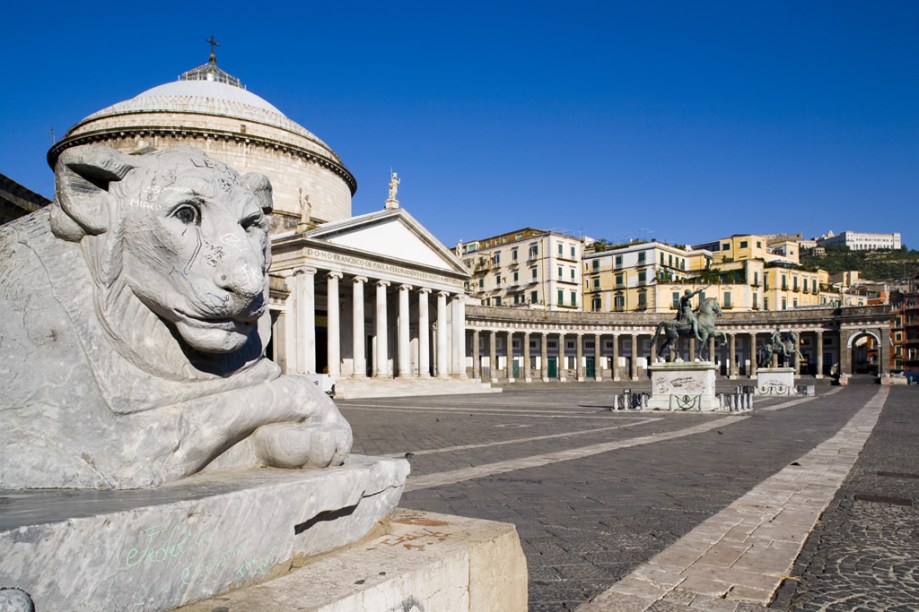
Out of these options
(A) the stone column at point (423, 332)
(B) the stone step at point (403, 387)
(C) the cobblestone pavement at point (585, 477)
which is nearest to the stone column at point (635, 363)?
(B) the stone step at point (403, 387)

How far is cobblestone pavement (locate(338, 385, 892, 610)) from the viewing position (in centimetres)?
472

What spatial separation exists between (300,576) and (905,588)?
4.05 m

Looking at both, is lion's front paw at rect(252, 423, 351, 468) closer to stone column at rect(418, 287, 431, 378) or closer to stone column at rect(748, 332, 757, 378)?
stone column at rect(418, 287, 431, 378)

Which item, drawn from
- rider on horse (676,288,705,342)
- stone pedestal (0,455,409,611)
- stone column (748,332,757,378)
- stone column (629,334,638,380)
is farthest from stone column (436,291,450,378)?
stone pedestal (0,455,409,611)

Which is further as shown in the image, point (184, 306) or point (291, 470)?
point (291, 470)

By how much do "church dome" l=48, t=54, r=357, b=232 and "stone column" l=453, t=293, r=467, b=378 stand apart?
11.6 m

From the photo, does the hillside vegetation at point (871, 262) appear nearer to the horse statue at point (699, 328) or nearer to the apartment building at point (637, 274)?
the apartment building at point (637, 274)

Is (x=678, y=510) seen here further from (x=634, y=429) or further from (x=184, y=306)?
(x=634, y=429)

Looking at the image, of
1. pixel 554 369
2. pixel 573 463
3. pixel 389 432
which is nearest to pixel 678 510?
pixel 573 463

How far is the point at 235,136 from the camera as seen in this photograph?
43.0m

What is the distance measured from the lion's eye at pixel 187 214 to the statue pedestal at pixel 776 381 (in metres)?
37.7

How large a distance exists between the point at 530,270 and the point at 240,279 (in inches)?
2809

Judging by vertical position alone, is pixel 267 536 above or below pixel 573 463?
above

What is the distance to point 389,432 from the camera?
14.2 m
